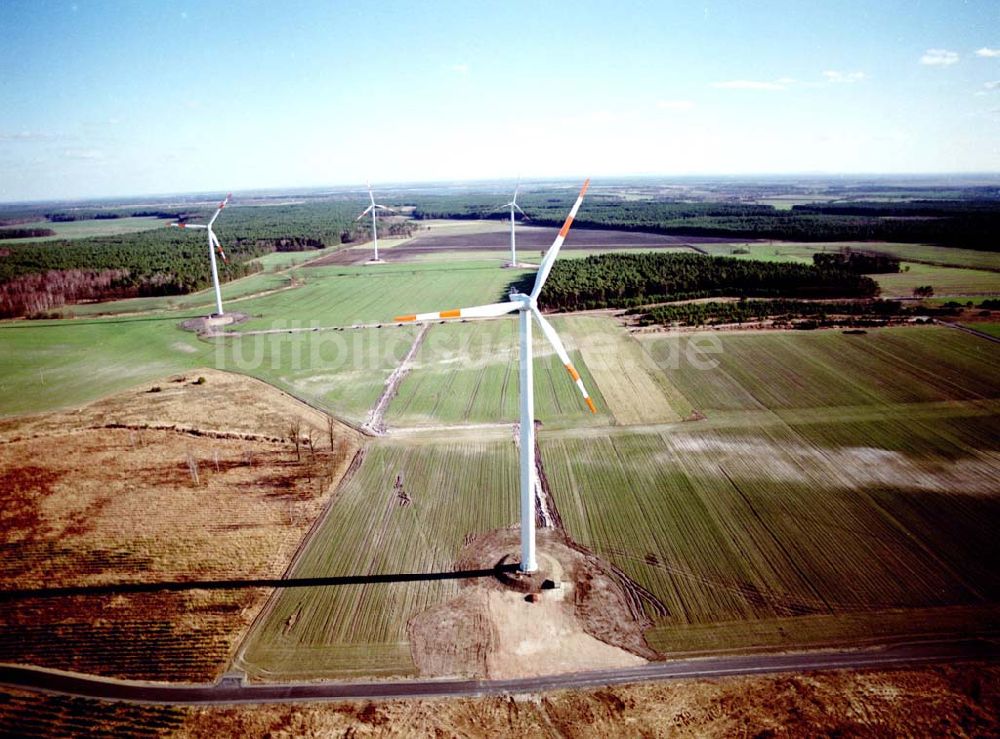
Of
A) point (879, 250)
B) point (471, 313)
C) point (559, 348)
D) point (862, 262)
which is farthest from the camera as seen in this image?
point (879, 250)

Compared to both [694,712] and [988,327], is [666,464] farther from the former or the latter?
[988,327]

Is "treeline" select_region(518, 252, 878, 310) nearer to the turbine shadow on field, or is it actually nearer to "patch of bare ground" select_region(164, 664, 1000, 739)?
the turbine shadow on field

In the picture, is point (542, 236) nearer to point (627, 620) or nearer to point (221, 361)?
point (221, 361)

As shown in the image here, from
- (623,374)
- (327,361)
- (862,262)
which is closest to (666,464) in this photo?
(623,374)

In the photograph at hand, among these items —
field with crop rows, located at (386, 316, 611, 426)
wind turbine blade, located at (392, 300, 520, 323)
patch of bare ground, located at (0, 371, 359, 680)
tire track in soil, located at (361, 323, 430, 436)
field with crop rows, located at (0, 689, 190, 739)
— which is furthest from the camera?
field with crop rows, located at (386, 316, 611, 426)

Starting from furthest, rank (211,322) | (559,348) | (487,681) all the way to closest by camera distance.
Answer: (211,322) → (559,348) → (487,681)

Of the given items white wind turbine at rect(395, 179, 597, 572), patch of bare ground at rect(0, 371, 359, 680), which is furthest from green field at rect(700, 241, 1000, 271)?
patch of bare ground at rect(0, 371, 359, 680)
